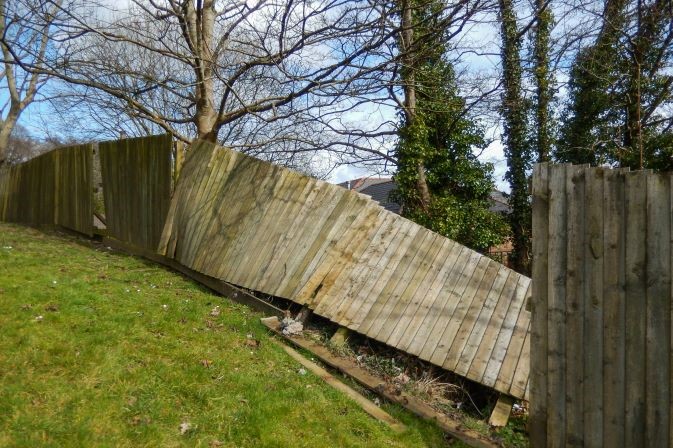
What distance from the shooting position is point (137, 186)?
8867 millimetres

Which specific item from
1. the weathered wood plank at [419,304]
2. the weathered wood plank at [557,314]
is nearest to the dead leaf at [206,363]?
the weathered wood plank at [419,304]

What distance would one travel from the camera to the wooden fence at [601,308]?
9.89 ft

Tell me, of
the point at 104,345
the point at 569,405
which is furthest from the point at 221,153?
the point at 569,405

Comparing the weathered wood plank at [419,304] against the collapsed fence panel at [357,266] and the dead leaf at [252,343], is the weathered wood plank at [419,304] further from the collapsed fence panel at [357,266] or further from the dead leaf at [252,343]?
the dead leaf at [252,343]

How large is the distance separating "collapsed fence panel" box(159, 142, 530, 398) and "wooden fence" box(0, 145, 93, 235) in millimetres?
→ 3549

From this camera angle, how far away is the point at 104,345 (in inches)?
175

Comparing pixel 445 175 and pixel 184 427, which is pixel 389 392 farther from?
pixel 445 175

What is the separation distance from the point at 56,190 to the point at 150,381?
9050 millimetres

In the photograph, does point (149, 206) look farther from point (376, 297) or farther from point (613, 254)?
point (613, 254)

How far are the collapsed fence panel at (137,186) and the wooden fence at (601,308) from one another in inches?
248

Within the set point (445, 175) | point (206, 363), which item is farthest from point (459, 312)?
point (445, 175)

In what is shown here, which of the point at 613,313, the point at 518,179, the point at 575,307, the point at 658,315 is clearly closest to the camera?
the point at 658,315

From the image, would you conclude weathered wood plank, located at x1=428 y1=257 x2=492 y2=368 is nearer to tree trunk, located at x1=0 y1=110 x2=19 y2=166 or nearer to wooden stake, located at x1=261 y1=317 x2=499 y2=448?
wooden stake, located at x1=261 y1=317 x2=499 y2=448

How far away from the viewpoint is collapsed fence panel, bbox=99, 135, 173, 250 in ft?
27.4
